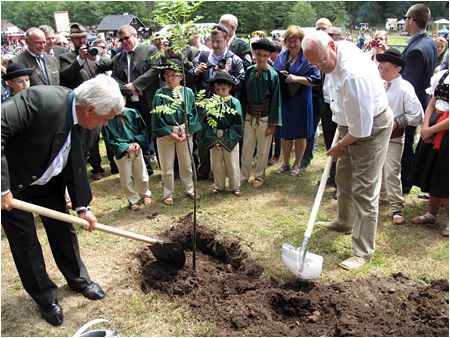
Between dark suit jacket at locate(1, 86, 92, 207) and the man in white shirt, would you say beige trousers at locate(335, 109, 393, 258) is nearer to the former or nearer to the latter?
the man in white shirt

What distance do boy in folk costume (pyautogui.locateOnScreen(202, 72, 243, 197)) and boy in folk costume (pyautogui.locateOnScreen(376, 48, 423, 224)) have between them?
2.12 meters

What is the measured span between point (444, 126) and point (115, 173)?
18.4 ft

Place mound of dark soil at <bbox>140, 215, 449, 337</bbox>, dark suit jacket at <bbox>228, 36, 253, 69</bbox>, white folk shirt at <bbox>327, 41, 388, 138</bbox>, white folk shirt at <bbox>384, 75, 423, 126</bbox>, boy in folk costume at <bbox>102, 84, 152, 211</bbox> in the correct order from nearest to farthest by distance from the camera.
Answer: mound of dark soil at <bbox>140, 215, 449, 337</bbox>, white folk shirt at <bbox>327, 41, 388, 138</bbox>, white folk shirt at <bbox>384, 75, 423, 126</bbox>, boy in folk costume at <bbox>102, 84, 152, 211</bbox>, dark suit jacket at <bbox>228, 36, 253, 69</bbox>

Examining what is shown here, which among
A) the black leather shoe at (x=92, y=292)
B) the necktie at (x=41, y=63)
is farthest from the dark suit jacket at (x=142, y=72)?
the black leather shoe at (x=92, y=292)

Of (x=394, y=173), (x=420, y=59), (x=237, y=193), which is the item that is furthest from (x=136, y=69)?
(x=420, y=59)

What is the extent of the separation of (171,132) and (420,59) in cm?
402

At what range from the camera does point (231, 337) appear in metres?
2.87

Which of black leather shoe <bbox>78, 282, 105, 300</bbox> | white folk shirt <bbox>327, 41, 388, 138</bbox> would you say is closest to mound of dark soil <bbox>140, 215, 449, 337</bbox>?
black leather shoe <bbox>78, 282, 105, 300</bbox>

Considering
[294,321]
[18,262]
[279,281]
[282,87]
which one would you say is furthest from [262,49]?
[18,262]

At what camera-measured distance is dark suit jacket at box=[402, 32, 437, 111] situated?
5062 millimetres

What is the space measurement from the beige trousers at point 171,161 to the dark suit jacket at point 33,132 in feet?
7.70

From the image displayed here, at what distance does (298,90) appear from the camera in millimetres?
5723

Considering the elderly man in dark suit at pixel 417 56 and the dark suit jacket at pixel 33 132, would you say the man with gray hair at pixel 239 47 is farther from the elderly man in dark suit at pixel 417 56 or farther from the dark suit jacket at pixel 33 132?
the dark suit jacket at pixel 33 132

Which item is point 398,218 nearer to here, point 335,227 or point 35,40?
point 335,227
